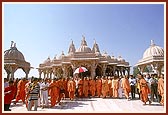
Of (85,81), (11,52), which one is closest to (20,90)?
(85,81)

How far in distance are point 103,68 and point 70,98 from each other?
16134 mm

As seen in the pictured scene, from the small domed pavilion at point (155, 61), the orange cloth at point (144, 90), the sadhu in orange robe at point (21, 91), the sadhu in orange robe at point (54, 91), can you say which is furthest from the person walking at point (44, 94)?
the small domed pavilion at point (155, 61)

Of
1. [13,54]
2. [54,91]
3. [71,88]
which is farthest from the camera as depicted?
[13,54]

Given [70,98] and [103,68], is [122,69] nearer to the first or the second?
[103,68]

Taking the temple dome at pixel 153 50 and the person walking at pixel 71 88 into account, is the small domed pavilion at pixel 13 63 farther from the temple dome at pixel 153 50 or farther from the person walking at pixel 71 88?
the temple dome at pixel 153 50

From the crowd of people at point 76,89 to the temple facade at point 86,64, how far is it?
10328mm

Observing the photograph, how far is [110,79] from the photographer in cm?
1255

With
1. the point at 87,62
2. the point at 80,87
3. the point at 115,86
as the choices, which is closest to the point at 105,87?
the point at 115,86

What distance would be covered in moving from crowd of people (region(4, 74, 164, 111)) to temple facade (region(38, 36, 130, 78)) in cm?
1033

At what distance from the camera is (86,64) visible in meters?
23.8

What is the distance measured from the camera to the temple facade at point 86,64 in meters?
23.4

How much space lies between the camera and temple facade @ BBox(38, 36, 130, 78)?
923 inches

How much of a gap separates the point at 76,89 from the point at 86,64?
1158 cm

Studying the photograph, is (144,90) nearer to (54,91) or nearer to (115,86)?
(115,86)
